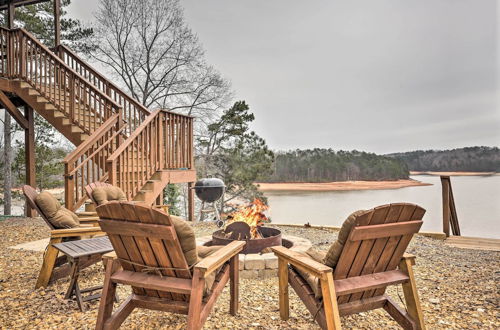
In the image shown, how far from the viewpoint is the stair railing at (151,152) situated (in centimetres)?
544

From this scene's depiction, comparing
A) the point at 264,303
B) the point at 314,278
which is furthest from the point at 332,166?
the point at 314,278

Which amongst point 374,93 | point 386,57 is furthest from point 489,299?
point 374,93

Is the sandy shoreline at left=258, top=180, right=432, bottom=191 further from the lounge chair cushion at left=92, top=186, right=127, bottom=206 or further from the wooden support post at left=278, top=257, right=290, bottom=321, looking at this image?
the wooden support post at left=278, top=257, right=290, bottom=321

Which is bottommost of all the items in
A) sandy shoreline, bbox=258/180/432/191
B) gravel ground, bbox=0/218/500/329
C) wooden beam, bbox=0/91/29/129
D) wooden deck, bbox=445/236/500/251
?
wooden deck, bbox=445/236/500/251

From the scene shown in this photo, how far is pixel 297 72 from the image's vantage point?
1705cm

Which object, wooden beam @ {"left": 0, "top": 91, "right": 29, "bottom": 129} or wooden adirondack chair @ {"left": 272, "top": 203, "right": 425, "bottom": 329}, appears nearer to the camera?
wooden adirondack chair @ {"left": 272, "top": 203, "right": 425, "bottom": 329}

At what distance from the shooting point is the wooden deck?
16.9 feet

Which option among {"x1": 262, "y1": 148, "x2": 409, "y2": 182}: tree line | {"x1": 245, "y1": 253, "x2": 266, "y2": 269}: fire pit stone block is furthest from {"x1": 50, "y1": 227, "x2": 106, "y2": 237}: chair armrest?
{"x1": 262, "y1": 148, "x2": 409, "y2": 182}: tree line

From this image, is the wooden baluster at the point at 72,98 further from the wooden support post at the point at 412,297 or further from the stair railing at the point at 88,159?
the wooden support post at the point at 412,297

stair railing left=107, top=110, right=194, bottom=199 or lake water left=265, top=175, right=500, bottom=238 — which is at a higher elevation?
stair railing left=107, top=110, right=194, bottom=199

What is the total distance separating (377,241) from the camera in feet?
6.78

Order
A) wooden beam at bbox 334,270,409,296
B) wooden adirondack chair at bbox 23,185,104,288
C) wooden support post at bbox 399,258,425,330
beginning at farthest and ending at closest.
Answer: wooden adirondack chair at bbox 23,185,104,288 < wooden support post at bbox 399,258,425,330 < wooden beam at bbox 334,270,409,296

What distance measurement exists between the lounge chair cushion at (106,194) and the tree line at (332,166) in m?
9.65

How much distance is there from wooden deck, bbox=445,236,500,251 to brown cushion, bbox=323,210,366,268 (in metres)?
4.26
